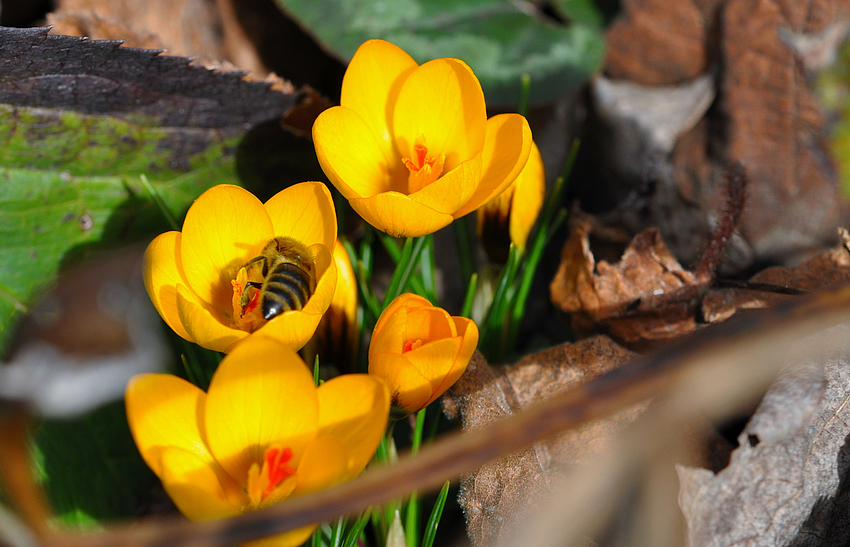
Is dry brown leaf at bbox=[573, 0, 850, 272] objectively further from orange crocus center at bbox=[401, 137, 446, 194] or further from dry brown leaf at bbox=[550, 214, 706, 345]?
orange crocus center at bbox=[401, 137, 446, 194]

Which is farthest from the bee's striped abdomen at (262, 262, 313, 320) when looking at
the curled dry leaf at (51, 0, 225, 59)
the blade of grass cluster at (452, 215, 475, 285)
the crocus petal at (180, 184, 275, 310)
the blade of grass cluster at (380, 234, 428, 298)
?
the curled dry leaf at (51, 0, 225, 59)

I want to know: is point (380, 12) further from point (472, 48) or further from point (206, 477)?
point (206, 477)

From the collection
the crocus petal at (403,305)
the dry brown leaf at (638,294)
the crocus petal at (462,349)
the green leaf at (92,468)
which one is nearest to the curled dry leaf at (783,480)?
the dry brown leaf at (638,294)

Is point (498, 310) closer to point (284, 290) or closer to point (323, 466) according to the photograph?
point (284, 290)

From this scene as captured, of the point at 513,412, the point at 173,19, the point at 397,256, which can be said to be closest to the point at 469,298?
the point at 397,256

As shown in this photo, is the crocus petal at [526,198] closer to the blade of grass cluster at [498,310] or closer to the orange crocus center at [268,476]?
the blade of grass cluster at [498,310]

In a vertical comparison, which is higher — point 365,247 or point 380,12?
point 380,12

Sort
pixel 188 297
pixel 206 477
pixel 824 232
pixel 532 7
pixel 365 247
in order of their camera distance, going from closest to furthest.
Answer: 1. pixel 206 477
2. pixel 188 297
3. pixel 365 247
4. pixel 824 232
5. pixel 532 7

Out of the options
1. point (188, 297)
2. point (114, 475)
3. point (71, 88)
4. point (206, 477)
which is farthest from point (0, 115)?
point (206, 477)
